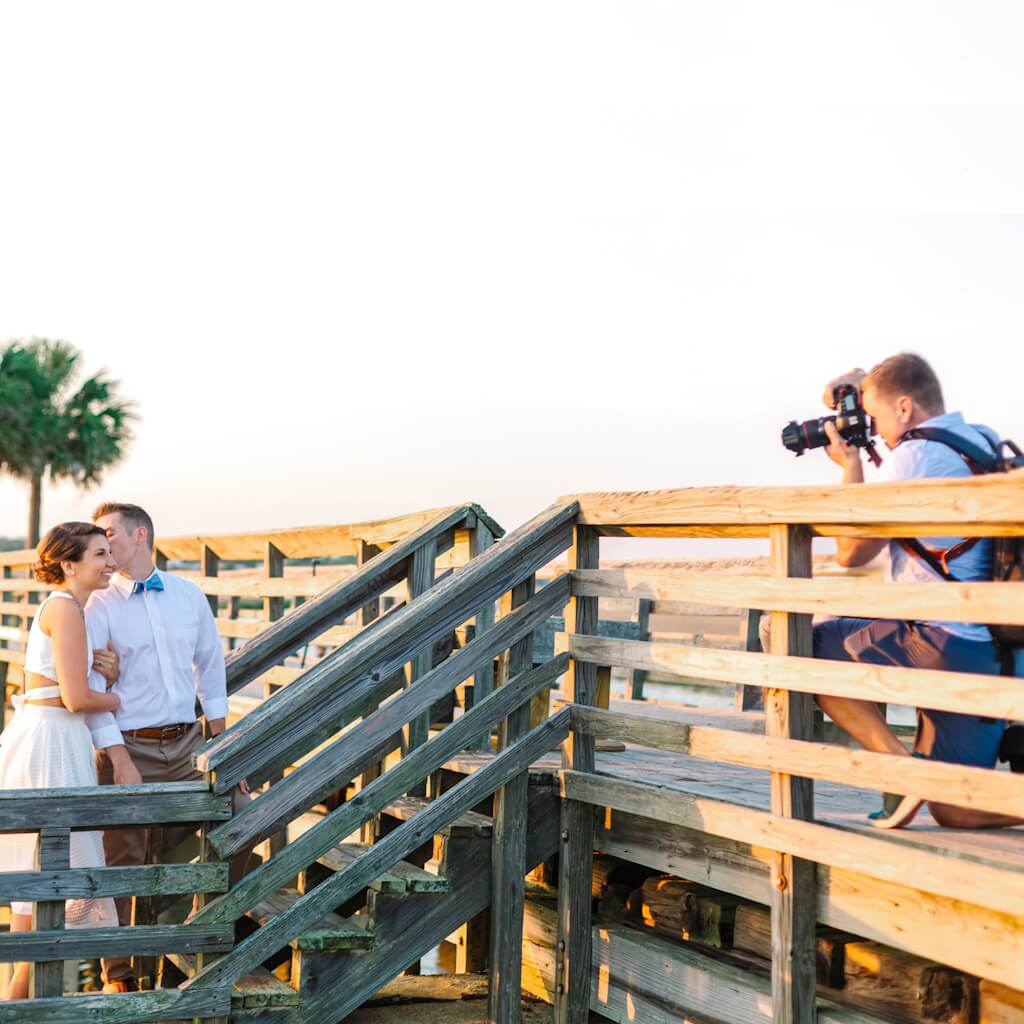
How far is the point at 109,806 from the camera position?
15.0 feet

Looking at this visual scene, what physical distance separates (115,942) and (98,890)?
0.19 m

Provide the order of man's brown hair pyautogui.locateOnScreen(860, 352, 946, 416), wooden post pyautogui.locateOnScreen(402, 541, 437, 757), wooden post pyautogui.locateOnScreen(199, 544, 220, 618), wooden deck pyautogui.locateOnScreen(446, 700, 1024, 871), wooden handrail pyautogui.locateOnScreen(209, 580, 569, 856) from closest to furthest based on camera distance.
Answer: wooden deck pyautogui.locateOnScreen(446, 700, 1024, 871)
man's brown hair pyautogui.locateOnScreen(860, 352, 946, 416)
wooden handrail pyautogui.locateOnScreen(209, 580, 569, 856)
wooden post pyautogui.locateOnScreen(402, 541, 437, 757)
wooden post pyautogui.locateOnScreen(199, 544, 220, 618)

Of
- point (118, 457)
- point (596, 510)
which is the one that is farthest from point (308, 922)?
point (118, 457)

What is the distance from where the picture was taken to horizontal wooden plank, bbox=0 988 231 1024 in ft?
14.6

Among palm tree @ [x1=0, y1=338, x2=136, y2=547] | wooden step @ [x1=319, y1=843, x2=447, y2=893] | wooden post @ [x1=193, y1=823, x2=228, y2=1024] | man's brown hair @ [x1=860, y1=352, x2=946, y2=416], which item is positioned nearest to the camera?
man's brown hair @ [x1=860, y1=352, x2=946, y2=416]

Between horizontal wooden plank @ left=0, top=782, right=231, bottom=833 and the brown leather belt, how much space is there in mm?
993

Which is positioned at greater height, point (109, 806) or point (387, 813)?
point (109, 806)

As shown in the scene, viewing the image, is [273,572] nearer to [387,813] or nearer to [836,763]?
[387,813]

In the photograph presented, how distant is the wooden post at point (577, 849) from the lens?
17.4ft

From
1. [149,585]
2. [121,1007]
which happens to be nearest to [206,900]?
[121,1007]

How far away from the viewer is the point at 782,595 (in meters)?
4.29

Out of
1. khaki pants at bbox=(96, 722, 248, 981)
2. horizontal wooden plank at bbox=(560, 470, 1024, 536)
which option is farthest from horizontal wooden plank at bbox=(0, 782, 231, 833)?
horizontal wooden plank at bbox=(560, 470, 1024, 536)

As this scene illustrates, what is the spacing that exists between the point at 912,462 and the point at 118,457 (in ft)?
135

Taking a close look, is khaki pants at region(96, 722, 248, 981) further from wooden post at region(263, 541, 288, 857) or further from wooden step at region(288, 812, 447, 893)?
wooden post at region(263, 541, 288, 857)
